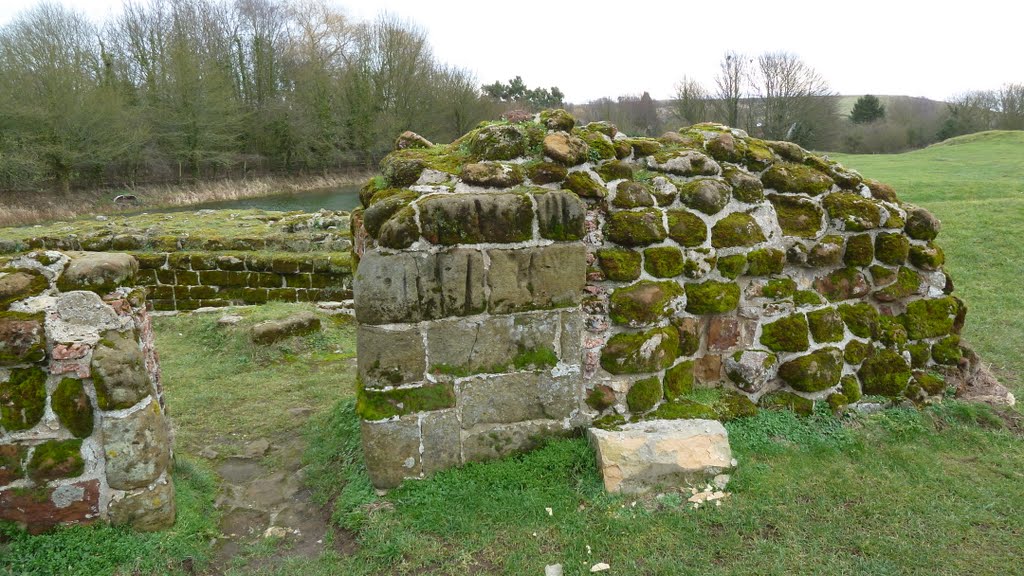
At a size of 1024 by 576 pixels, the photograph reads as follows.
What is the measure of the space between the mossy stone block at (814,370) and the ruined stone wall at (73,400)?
384cm

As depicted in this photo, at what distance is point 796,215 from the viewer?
4168 mm

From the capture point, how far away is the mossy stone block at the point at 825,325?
399cm

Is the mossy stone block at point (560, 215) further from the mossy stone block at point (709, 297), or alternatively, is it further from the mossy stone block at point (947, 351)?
the mossy stone block at point (947, 351)

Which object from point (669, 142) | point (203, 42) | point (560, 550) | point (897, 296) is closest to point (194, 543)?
point (560, 550)

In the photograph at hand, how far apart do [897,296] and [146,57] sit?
33.7m

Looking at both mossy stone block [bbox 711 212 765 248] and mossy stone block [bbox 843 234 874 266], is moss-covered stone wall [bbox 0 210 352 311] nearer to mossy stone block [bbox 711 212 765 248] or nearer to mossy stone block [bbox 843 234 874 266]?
mossy stone block [bbox 711 212 765 248]

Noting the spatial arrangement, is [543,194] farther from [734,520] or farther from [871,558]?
[871,558]

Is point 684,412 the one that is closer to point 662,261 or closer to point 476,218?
point 662,261

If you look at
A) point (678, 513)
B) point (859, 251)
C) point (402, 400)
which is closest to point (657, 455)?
point (678, 513)

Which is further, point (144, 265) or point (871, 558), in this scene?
point (144, 265)

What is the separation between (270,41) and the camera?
34.2 m

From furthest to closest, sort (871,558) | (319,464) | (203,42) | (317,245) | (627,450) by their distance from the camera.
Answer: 1. (203,42)
2. (317,245)
3. (319,464)
4. (627,450)
5. (871,558)

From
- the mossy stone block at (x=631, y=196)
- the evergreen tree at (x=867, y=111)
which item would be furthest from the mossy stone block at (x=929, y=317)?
the evergreen tree at (x=867, y=111)

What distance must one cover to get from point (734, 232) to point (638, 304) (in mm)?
892
